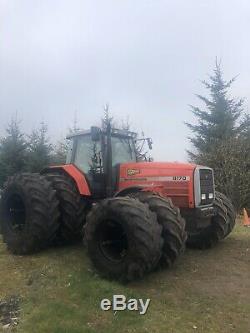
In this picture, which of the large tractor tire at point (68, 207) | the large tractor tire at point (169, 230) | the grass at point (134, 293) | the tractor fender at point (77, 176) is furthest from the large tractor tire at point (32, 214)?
the large tractor tire at point (169, 230)

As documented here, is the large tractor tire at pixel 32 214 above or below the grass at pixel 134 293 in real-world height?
above

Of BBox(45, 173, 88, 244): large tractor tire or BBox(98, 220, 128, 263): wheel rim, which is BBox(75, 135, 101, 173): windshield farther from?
BBox(98, 220, 128, 263): wheel rim

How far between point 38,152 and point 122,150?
13.4 m

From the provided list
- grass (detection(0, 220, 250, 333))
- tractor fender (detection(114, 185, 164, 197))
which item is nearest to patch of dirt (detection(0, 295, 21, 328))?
grass (detection(0, 220, 250, 333))

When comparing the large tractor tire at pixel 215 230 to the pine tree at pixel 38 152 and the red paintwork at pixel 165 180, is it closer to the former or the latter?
the red paintwork at pixel 165 180

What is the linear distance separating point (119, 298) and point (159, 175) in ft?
8.19

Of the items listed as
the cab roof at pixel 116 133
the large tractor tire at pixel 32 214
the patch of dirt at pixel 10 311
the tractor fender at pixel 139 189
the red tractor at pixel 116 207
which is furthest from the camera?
the cab roof at pixel 116 133

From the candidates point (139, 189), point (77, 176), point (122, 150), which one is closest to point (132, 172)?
point (139, 189)

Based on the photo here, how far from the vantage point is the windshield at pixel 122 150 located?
793 centimetres

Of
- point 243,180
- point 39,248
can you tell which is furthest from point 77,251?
point 243,180

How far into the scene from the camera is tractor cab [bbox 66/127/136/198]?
7625 mm

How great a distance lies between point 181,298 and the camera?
18.4 ft

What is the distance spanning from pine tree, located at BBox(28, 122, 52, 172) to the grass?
42.5ft

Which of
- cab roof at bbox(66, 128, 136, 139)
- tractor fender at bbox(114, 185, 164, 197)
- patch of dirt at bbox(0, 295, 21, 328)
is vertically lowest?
patch of dirt at bbox(0, 295, 21, 328)
